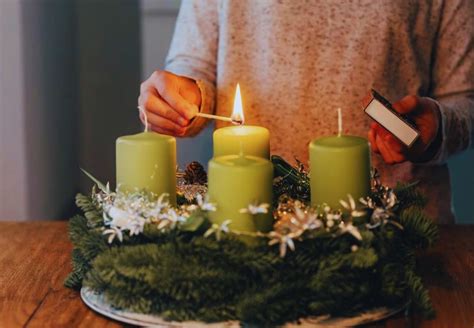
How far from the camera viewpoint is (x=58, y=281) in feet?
3.43

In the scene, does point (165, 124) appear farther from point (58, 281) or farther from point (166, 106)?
point (58, 281)

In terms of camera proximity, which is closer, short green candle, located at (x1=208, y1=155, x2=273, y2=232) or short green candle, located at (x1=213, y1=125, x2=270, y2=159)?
short green candle, located at (x1=208, y1=155, x2=273, y2=232)

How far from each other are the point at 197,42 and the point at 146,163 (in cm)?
85

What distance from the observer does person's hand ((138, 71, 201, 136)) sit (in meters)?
1.33

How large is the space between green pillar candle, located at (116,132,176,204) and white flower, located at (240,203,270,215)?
0.14 meters

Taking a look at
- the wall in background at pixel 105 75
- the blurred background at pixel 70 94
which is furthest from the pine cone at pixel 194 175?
the wall in background at pixel 105 75

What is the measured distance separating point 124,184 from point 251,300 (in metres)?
0.23

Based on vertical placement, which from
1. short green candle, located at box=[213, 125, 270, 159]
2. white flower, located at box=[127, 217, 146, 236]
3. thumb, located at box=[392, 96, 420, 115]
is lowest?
white flower, located at box=[127, 217, 146, 236]

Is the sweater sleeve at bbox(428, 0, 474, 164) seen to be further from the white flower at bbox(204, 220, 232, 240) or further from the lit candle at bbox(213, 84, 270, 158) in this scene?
the white flower at bbox(204, 220, 232, 240)

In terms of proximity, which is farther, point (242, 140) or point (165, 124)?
point (165, 124)

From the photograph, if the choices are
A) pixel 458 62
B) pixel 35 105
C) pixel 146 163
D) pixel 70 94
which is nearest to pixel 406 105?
pixel 458 62

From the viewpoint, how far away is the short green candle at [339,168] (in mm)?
910

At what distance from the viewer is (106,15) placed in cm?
249

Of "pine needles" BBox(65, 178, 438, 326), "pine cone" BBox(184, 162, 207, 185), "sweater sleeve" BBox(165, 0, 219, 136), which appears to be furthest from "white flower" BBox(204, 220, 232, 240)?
"sweater sleeve" BBox(165, 0, 219, 136)
